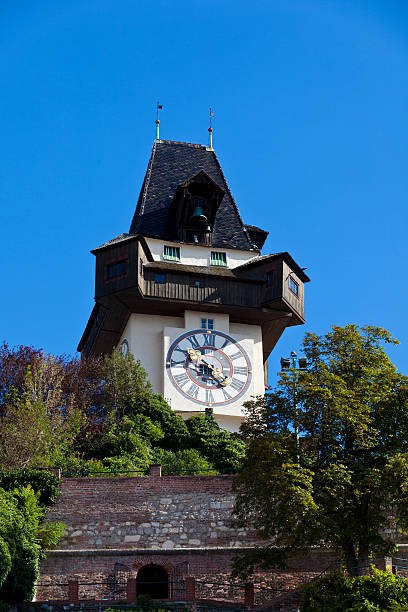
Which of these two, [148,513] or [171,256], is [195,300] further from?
[148,513]

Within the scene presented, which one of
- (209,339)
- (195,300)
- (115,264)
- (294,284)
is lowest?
(209,339)

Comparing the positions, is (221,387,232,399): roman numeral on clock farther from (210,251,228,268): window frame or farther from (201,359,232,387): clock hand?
(210,251,228,268): window frame

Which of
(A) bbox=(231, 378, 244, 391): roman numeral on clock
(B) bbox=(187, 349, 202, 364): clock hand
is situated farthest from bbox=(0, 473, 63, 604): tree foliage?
(A) bbox=(231, 378, 244, 391): roman numeral on clock

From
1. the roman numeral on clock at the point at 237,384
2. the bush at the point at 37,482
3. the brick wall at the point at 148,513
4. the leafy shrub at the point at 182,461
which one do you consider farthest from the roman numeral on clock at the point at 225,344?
the bush at the point at 37,482

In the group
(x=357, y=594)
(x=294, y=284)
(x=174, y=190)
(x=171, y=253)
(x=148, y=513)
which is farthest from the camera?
(x=174, y=190)

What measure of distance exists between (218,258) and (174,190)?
177 inches

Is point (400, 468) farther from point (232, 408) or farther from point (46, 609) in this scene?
point (232, 408)

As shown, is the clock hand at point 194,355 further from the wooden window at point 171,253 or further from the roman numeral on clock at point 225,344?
the wooden window at point 171,253

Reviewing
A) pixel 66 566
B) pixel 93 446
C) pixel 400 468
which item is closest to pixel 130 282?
pixel 93 446

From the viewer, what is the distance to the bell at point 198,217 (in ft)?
167

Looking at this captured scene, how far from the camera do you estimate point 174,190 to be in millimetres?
53094

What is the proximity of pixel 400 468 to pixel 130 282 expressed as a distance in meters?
20.0

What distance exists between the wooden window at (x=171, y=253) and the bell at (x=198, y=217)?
167 centimetres

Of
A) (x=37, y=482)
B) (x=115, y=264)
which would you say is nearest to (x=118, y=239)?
(x=115, y=264)
